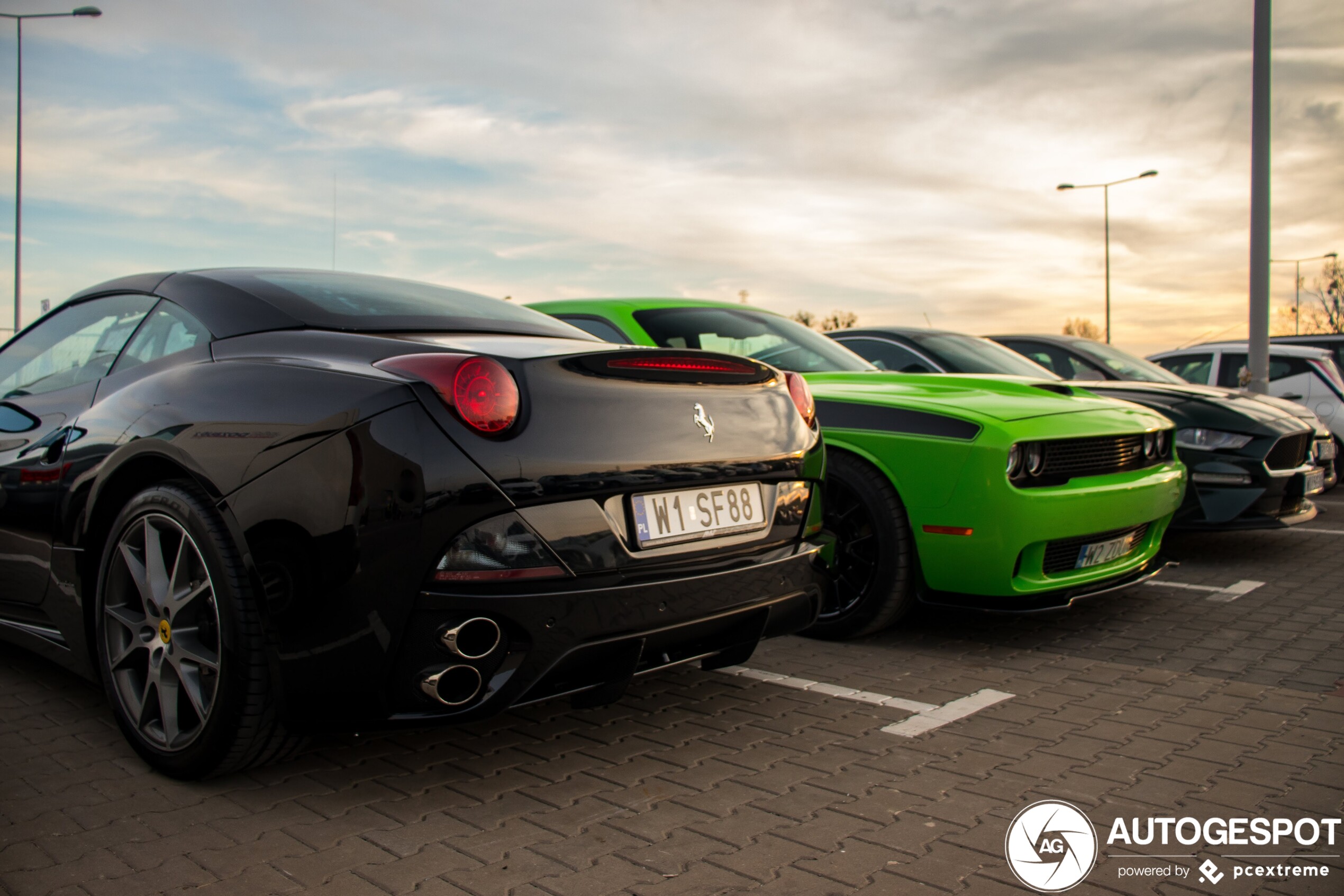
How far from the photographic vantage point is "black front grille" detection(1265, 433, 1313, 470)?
613 cm

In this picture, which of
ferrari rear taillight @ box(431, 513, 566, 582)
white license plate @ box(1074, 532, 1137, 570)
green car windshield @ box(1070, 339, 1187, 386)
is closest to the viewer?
ferrari rear taillight @ box(431, 513, 566, 582)

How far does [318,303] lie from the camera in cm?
307

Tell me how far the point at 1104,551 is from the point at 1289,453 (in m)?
2.73

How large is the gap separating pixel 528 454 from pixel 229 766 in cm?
118

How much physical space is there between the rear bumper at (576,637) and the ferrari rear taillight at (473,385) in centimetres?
42

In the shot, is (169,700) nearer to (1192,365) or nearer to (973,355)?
(973,355)

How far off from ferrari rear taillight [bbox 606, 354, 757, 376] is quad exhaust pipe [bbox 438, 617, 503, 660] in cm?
76

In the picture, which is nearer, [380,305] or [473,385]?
[473,385]

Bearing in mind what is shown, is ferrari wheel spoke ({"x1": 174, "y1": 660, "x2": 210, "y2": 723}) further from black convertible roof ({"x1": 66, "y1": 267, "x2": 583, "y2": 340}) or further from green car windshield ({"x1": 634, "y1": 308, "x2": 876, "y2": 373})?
green car windshield ({"x1": 634, "y1": 308, "x2": 876, "y2": 373})

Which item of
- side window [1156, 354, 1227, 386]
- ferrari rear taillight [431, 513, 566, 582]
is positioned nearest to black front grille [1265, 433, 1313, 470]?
ferrari rear taillight [431, 513, 566, 582]

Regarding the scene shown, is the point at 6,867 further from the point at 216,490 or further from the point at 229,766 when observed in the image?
the point at 216,490

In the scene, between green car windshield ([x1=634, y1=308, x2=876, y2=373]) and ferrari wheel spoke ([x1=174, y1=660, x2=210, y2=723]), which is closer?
ferrari wheel spoke ([x1=174, y1=660, x2=210, y2=723])

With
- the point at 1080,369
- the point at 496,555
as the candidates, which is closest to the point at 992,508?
the point at 496,555

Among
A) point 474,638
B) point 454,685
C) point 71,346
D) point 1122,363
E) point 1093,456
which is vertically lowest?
point 454,685
